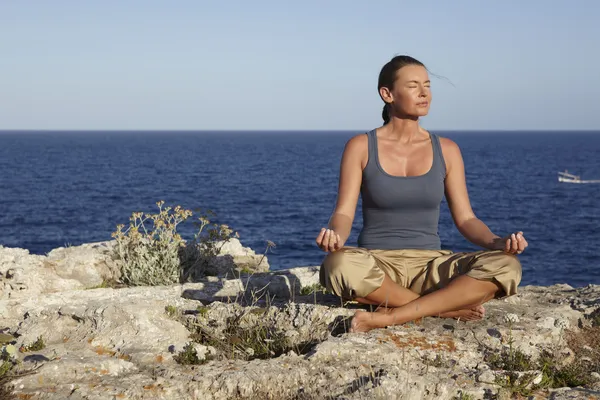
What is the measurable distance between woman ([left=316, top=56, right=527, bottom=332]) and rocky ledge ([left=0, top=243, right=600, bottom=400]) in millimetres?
262

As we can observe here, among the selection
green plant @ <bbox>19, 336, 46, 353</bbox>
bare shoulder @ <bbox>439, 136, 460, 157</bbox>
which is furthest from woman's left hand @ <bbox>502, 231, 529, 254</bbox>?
green plant @ <bbox>19, 336, 46, 353</bbox>

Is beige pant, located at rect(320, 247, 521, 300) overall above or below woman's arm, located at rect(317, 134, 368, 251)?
below

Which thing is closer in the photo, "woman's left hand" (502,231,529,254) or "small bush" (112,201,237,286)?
"woman's left hand" (502,231,529,254)

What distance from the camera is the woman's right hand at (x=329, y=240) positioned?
4.86 m

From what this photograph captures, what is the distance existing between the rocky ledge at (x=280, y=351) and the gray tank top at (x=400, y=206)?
0.65 m

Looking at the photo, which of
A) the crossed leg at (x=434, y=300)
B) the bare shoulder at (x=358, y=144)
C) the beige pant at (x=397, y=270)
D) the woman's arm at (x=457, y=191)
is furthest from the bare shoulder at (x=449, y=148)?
the crossed leg at (x=434, y=300)

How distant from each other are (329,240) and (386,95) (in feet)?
5.13

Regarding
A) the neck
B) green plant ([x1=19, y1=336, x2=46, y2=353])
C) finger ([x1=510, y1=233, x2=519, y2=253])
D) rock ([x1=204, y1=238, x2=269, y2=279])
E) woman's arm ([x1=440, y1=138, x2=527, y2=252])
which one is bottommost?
rock ([x1=204, y1=238, x2=269, y2=279])

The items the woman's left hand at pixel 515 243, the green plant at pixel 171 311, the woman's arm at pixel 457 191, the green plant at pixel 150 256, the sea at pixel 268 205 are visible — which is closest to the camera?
the woman's left hand at pixel 515 243

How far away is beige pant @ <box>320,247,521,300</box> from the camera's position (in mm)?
5074

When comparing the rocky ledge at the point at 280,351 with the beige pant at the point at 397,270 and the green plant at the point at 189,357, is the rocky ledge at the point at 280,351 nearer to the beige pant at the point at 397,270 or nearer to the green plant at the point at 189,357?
the green plant at the point at 189,357

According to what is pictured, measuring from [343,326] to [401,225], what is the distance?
965mm

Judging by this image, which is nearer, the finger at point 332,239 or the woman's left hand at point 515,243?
the finger at point 332,239

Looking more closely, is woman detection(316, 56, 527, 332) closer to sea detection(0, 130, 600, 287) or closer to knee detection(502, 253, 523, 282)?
knee detection(502, 253, 523, 282)
